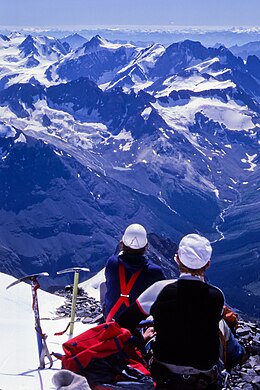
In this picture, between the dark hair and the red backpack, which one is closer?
the red backpack

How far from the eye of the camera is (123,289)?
16344 millimetres

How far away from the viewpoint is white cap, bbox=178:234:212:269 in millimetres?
12648

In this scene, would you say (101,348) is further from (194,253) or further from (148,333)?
(194,253)

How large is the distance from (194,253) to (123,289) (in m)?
4.16

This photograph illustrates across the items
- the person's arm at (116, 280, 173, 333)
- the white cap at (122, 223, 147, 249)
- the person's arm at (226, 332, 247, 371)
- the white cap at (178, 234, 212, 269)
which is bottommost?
the person's arm at (226, 332, 247, 371)

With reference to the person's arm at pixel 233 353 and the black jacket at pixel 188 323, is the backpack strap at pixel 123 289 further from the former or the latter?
the black jacket at pixel 188 323

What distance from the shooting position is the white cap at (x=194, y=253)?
41.5ft

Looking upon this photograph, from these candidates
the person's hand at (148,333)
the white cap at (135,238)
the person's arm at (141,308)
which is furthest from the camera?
the white cap at (135,238)

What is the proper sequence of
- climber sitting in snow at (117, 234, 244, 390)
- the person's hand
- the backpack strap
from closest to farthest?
climber sitting in snow at (117, 234, 244, 390)
the person's hand
the backpack strap

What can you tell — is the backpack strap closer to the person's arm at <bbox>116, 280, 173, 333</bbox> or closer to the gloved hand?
the person's arm at <bbox>116, 280, 173, 333</bbox>

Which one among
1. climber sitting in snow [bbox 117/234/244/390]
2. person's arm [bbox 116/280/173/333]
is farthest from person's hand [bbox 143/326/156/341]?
climber sitting in snow [bbox 117/234/244/390]

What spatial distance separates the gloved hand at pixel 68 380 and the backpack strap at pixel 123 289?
435 cm

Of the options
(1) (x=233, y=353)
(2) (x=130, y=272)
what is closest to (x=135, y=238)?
(2) (x=130, y=272)

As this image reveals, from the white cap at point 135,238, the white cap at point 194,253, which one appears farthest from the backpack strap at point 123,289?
the white cap at point 194,253
